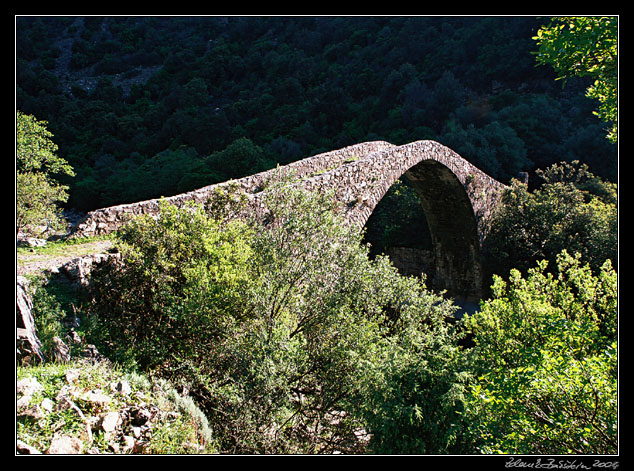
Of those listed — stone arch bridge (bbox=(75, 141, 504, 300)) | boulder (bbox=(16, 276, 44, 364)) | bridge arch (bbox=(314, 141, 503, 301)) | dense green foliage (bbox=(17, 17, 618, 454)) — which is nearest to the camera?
boulder (bbox=(16, 276, 44, 364))

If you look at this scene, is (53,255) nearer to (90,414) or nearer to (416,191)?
(90,414)

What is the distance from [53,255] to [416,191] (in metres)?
15.3

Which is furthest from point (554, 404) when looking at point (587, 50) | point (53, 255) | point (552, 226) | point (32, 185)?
point (32, 185)

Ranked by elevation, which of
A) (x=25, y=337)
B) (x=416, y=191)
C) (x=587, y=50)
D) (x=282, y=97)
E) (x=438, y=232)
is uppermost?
(x=282, y=97)

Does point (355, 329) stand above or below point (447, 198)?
below

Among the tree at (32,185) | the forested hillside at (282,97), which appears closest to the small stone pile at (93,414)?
the tree at (32,185)

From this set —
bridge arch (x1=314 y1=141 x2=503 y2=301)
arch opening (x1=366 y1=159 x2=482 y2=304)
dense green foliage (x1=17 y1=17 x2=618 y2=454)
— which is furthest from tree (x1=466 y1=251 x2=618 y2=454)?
arch opening (x1=366 y1=159 x2=482 y2=304)

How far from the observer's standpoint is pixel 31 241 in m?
8.33

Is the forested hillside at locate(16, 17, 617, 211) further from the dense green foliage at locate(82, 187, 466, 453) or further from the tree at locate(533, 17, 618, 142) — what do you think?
the dense green foliage at locate(82, 187, 466, 453)

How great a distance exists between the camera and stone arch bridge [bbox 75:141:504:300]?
356 inches

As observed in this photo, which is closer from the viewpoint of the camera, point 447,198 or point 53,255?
point 53,255

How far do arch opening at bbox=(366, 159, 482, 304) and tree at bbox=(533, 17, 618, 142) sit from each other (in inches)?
372

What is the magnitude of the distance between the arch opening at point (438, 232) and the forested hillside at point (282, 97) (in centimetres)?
732

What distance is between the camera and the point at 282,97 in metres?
45.9
